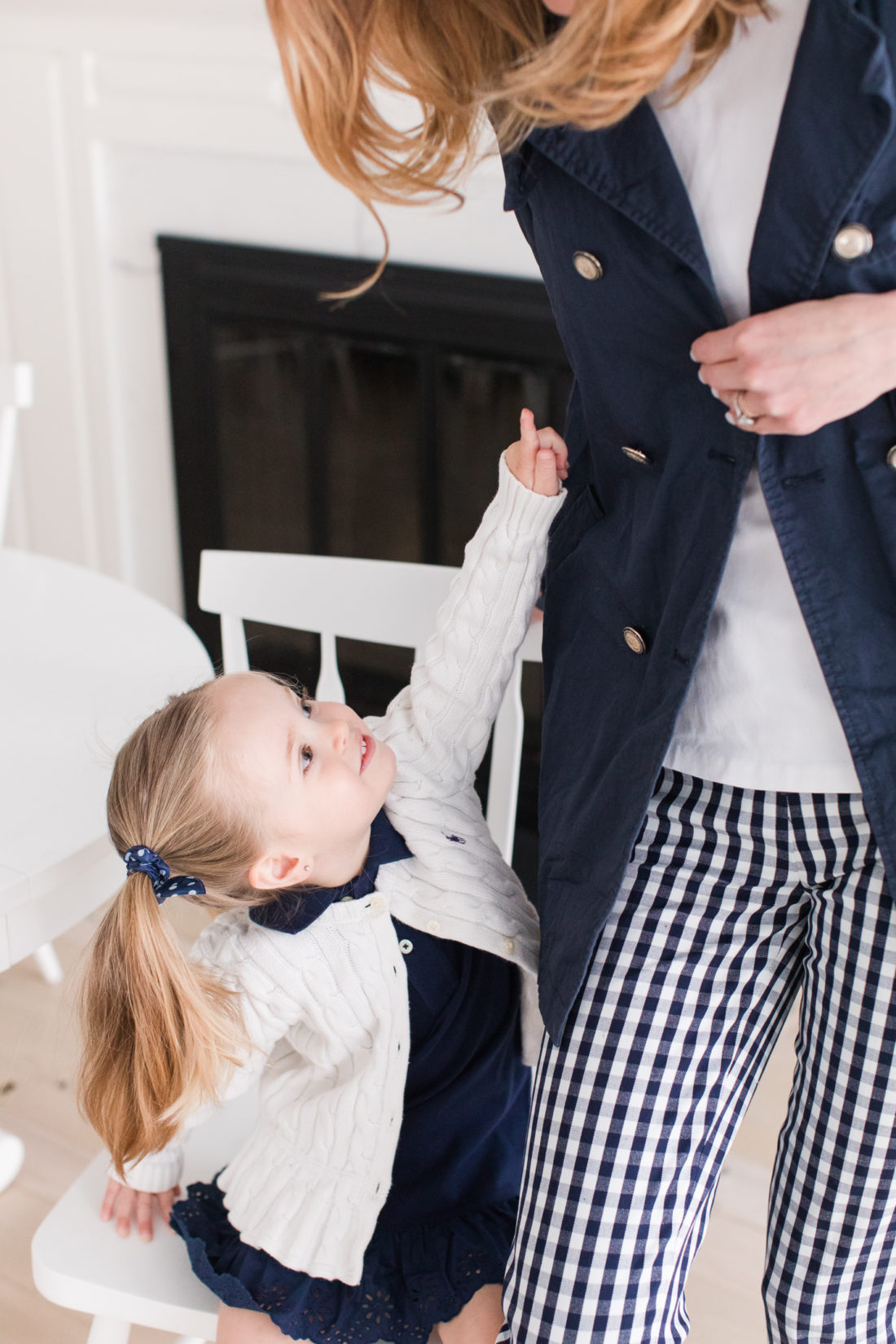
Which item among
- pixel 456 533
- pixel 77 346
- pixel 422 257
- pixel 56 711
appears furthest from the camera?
pixel 77 346

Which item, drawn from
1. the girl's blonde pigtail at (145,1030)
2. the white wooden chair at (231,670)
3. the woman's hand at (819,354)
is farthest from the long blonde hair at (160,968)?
the woman's hand at (819,354)

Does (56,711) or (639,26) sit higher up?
(639,26)

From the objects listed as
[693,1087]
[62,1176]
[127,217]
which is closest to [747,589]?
[693,1087]

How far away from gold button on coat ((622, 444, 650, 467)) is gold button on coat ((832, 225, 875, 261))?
0.17 m

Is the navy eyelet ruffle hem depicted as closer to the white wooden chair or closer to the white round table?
the white wooden chair

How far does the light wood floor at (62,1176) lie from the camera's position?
139 centimetres

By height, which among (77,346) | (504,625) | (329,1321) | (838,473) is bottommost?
(329,1321)

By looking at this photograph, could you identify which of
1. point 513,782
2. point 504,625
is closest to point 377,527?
point 513,782

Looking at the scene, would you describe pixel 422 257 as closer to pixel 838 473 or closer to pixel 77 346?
pixel 77 346

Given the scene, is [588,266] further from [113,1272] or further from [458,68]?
[113,1272]

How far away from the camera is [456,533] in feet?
6.86

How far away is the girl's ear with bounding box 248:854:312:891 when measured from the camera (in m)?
0.90

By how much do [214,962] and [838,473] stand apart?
57 centimetres

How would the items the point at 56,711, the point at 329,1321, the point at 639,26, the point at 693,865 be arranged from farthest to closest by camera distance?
the point at 56,711 → the point at 329,1321 → the point at 693,865 → the point at 639,26
